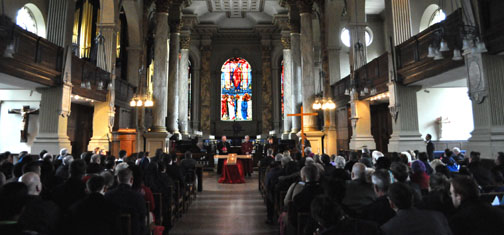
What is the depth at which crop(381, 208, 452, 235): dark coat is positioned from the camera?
2.17m

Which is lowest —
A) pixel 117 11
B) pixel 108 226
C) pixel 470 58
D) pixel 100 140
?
pixel 108 226

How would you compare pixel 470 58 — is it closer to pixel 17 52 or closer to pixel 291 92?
pixel 17 52

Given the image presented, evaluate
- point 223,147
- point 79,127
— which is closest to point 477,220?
point 223,147

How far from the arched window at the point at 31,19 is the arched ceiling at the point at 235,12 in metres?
11.1

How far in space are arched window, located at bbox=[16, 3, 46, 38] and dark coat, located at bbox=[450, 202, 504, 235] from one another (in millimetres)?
13556

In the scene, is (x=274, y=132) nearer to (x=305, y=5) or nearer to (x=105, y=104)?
(x=305, y=5)

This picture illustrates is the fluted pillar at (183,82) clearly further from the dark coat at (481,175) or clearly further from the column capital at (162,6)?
the dark coat at (481,175)

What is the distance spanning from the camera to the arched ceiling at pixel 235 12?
2147 cm

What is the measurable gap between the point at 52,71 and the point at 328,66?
1161cm

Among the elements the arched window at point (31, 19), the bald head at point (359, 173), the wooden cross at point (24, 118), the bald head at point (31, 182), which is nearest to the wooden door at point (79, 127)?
the wooden cross at point (24, 118)

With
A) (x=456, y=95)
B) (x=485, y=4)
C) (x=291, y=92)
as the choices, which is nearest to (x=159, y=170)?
(x=485, y=4)

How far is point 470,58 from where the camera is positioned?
6.27m

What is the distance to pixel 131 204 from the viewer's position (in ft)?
11.0

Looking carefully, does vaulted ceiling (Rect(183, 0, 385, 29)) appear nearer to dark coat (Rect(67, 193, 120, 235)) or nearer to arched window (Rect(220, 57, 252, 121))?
arched window (Rect(220, 57, 252, 121))
